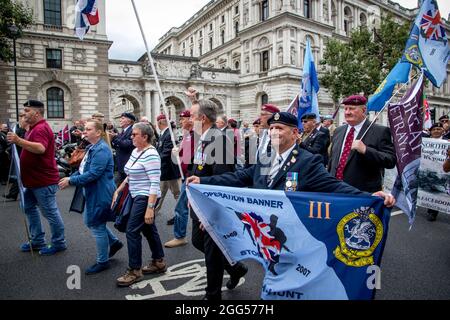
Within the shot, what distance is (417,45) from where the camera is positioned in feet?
16.0

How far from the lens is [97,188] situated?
14.4 ft

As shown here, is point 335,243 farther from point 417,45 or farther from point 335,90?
point 335,90

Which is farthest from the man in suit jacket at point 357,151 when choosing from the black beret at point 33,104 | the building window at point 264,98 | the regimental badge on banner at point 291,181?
the building window at point 264,98

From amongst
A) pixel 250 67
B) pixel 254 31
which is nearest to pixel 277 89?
pixel 250 67

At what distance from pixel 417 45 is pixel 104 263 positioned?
5.54 m

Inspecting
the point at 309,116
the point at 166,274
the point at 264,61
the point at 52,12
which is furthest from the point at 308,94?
the point at 264,61

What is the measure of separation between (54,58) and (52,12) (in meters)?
4.07

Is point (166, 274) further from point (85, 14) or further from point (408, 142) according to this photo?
point (85, 14)

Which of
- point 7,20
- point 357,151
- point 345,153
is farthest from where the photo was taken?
point 7,20

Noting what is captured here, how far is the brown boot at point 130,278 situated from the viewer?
13.0 ft

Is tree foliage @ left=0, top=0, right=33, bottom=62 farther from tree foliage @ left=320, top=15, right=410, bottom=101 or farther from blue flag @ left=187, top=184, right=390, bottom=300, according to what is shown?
tree foliage @ left=320, top=15, right=410, bottom=101

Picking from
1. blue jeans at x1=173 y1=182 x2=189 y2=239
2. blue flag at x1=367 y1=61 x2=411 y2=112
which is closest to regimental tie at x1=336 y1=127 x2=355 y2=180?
blue flag at x1=367 y1=61 x2=411 y2=112

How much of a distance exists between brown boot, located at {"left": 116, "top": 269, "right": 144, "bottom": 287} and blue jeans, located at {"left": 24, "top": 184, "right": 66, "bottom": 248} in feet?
5.85

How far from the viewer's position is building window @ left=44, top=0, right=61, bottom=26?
95.4ft
